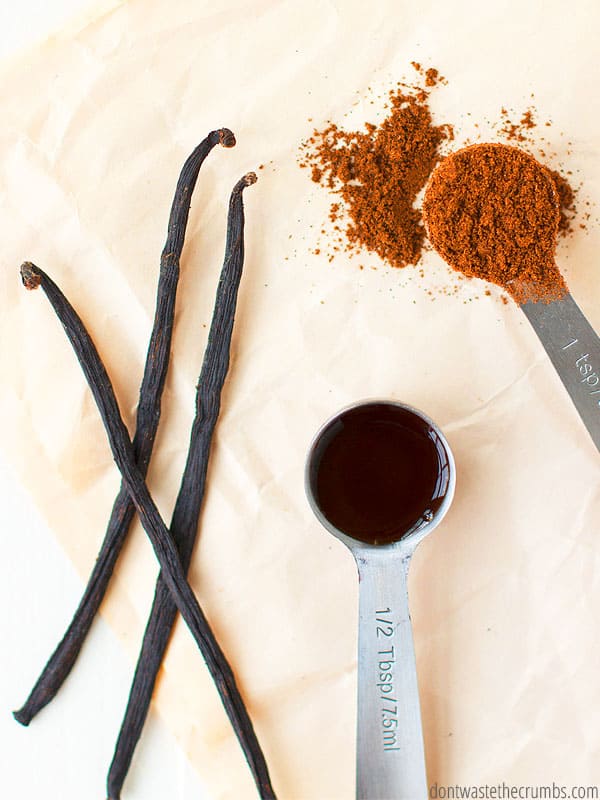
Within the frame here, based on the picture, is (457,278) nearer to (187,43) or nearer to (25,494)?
(187,43)

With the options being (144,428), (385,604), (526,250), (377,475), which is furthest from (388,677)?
(526,250)

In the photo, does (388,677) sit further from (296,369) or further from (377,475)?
(296,369)

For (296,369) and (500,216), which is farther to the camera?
(296,369)

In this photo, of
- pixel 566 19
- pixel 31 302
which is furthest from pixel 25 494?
pixel 566 19

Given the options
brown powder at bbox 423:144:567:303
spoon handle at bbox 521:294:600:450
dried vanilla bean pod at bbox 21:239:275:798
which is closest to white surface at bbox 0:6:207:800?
dried vanilla bean pod at bbox 21:239:275:798

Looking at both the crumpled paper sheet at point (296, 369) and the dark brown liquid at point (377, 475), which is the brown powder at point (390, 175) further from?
the dark brown liquid at point (377, 475)

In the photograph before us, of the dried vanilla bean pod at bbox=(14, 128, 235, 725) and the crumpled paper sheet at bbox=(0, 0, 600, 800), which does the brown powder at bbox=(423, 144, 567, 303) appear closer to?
the crumpled paper sheet at bbox=(0, 0, 600, 800)

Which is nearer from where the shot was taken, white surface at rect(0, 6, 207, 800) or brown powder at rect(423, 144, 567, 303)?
brown powder at rect(423, 144, 567, 303)
